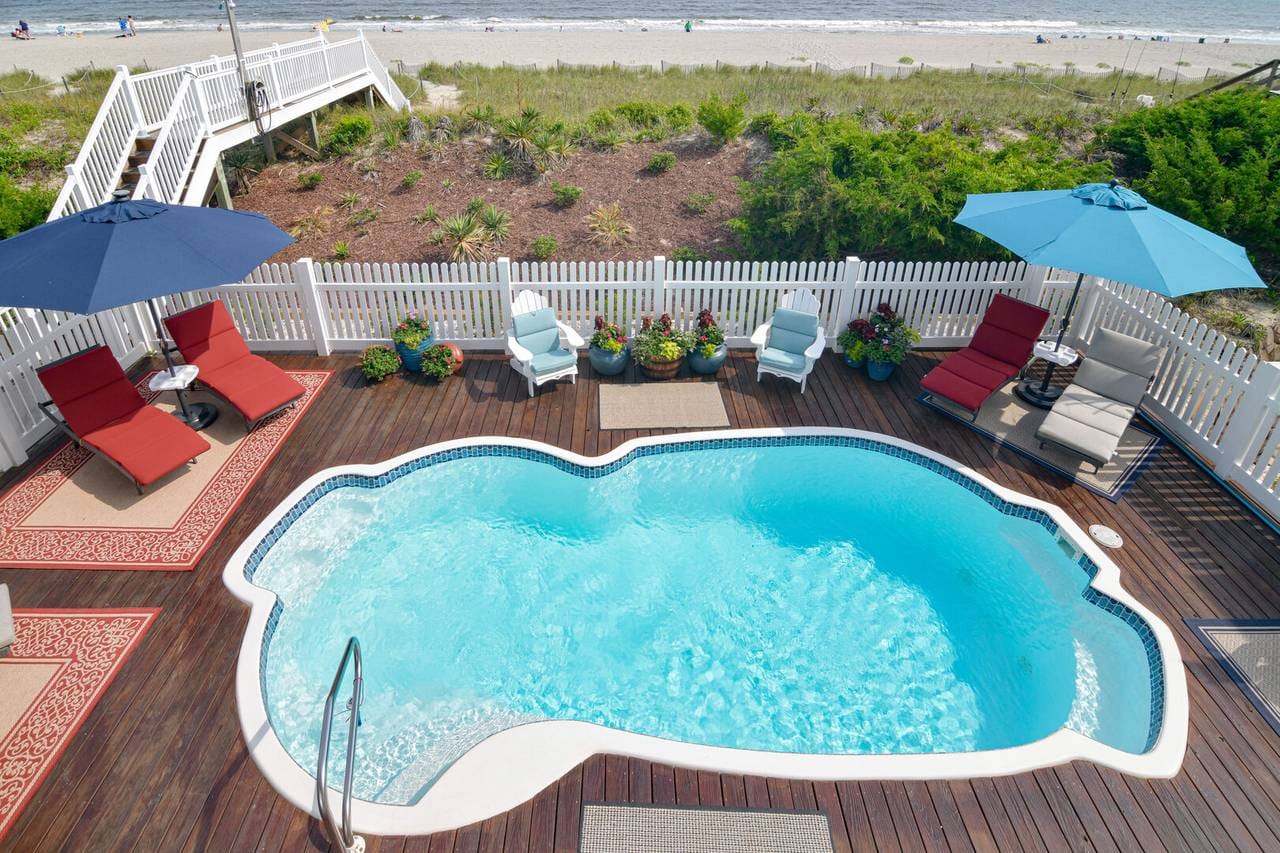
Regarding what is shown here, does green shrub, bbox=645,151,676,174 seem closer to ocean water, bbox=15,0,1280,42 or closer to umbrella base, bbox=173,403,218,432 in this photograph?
umbrella base, bbox=173,403,218,432

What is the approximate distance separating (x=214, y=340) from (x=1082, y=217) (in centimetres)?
943

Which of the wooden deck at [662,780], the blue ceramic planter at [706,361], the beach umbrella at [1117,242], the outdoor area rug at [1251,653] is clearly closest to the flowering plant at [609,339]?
the blue ceramic planter at [706,361]

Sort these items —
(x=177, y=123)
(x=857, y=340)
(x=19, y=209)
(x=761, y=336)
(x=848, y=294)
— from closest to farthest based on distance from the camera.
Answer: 1. (x=761, y=336)
2. (x=857, y=340)
3. (x=848, y=294)
4. (x=177, y=123)
5. (x=19, y=209)

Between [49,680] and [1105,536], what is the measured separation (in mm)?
8648

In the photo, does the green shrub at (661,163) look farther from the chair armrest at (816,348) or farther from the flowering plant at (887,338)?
the chair armrest at (816,348)

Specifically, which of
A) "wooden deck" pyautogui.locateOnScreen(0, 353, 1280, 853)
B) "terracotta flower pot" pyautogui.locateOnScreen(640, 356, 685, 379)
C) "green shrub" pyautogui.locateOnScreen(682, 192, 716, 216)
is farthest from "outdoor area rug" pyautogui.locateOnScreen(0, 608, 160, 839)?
"green shrub" pyautogui.locateOnScreen(682, 192, 716, 216)

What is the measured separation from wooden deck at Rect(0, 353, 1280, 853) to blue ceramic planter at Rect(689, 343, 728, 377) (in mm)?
4293

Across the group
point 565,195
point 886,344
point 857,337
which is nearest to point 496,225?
point 565,195

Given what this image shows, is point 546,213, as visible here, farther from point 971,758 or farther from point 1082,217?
point 971,758

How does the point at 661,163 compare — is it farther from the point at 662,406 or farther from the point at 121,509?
the point at 121,509

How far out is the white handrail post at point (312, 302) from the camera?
347 inches

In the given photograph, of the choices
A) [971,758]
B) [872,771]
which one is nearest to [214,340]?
[872,771]

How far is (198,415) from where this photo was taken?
7879mm

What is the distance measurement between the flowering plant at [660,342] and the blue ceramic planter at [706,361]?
0.12m
